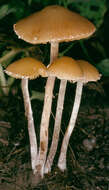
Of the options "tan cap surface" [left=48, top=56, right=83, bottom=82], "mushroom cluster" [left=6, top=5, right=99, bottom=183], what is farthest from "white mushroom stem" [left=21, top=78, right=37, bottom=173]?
"tan cap surface" [left=48, top=56, right=83, bottom=82]

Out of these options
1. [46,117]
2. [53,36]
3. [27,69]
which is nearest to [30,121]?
[46,117]

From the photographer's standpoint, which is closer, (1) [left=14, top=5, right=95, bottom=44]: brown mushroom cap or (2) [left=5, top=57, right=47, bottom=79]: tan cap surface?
(1) [left=14, top=5, right=95, bottom=44]: brown mushroom cap

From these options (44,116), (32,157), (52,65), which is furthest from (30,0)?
(32,157)

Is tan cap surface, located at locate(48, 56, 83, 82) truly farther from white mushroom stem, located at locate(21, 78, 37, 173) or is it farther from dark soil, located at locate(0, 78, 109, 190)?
dark soil, located at locate(0, 78, 109, 190)

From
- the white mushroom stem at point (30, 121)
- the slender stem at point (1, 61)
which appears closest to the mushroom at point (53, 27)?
the white mushroom stem at point (30, 121)

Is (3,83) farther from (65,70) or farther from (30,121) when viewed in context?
(65,70)

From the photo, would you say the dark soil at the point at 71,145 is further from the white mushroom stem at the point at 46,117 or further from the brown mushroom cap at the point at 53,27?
the brown mushroom cap at the point at 53,27

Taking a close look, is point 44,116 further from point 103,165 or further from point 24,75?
point 103,165
